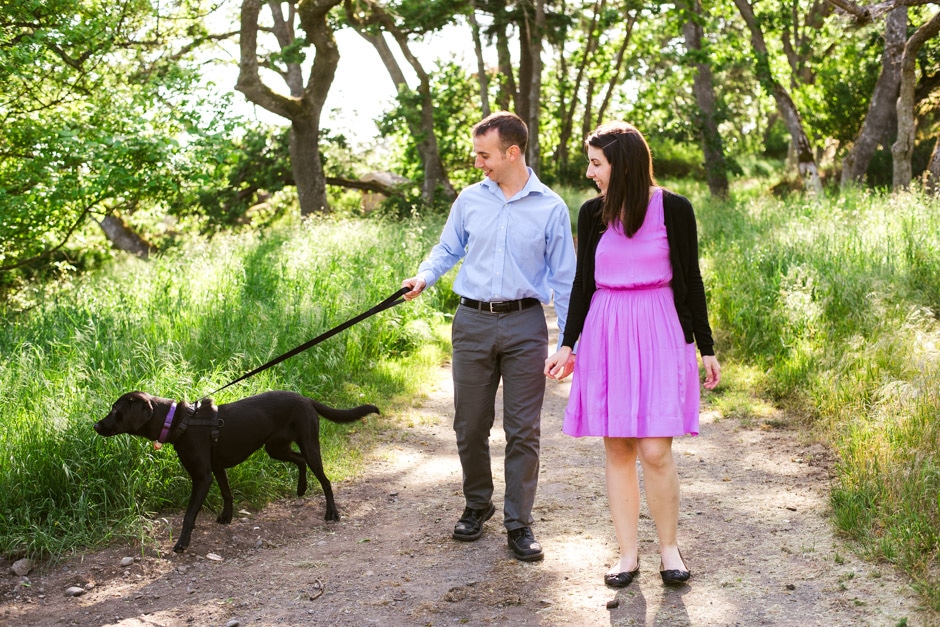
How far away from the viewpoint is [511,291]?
464cm

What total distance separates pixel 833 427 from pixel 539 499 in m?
2.23

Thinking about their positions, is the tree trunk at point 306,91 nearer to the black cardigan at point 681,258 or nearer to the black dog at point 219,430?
the black dog at point 219,430

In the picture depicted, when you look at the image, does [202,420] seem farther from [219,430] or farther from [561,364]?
[561,364]

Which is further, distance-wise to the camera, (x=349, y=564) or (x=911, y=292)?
(x=911, y=292)

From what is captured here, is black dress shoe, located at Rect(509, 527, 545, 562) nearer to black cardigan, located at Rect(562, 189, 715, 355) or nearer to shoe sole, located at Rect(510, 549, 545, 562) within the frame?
shoe sole, located at Rect(510, 549, 545, 562)

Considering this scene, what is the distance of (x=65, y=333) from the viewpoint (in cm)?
766

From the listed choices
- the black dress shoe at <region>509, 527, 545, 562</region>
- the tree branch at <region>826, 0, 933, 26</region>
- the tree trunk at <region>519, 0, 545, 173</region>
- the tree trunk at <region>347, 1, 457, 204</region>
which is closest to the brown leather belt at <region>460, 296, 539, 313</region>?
the black dress shoe at <region>509, 527, 545, 562</region>

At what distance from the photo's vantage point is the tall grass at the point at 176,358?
4.99 m

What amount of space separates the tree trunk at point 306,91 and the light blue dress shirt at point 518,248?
11332 millimetres

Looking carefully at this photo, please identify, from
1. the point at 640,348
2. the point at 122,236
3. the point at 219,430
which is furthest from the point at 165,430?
the point at 122,236

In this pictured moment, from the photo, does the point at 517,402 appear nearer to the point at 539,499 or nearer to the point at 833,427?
the point at 539,499

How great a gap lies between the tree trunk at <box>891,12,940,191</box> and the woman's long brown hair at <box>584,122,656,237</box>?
9.54 meters

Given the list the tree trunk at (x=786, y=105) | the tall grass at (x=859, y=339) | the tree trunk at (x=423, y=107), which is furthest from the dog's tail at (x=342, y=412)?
the tree trunk at (x=423, y=107)

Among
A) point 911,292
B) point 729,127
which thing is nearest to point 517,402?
point 911,292
